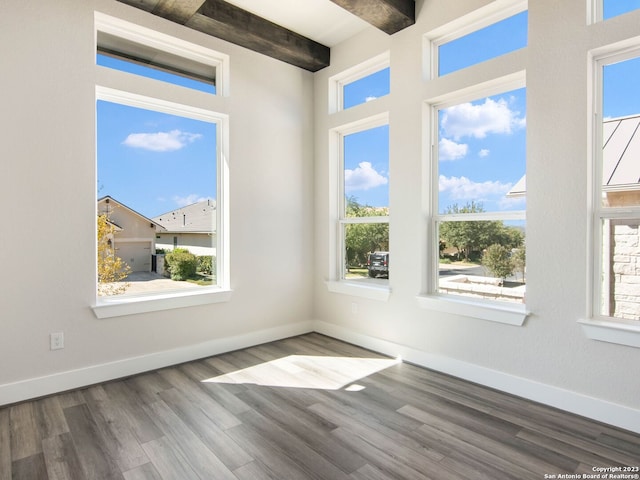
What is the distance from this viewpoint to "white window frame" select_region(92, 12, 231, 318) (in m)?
3.03

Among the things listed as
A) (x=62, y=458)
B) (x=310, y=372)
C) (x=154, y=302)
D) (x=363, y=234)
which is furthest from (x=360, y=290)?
(x=62, y=458)

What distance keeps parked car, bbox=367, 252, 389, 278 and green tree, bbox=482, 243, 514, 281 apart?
3.37ft

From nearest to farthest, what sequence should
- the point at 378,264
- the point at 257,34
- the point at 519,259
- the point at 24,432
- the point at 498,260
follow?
the point at 24,432
the point at 519,259
the point at 498,260
the point at 257,34
the point at 378,264

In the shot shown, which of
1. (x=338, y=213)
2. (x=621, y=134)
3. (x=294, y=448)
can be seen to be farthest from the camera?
(x=338, y=213)

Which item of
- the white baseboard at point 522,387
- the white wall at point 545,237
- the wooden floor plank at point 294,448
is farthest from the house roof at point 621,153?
the wooden floor plank at point 294,448

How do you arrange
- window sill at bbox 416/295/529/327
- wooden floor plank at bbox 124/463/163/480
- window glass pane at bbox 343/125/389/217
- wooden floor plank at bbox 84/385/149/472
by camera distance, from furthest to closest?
window glass pane at bbox 343/125/389/217 < window sill at bbox 416/295/529/327 < wooden floor plank at bbox 84/385/149/472 < wooden floor plank at bbox 124/463/163/480

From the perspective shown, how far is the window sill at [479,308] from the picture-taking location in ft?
8.89

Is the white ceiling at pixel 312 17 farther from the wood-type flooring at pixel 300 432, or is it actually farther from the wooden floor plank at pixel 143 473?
the wooden floor plank at pixel 143 473

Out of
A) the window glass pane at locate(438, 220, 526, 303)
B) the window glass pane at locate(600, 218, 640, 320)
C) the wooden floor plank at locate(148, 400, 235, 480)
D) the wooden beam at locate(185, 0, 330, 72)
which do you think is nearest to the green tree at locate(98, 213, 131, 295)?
the wooden floor plank at locate(148, 400, 235, 480)

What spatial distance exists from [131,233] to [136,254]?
0.63 feet

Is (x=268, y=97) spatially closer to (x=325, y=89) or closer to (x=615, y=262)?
(x=325, y=89)

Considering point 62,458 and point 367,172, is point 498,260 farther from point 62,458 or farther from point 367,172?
point 62,458

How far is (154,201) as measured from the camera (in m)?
3.40

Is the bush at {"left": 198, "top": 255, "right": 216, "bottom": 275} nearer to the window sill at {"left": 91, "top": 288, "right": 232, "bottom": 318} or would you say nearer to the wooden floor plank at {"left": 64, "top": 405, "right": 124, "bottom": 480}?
the window sill at {"left": 91, "top": 288, "right": 232, "bottom": 318}
